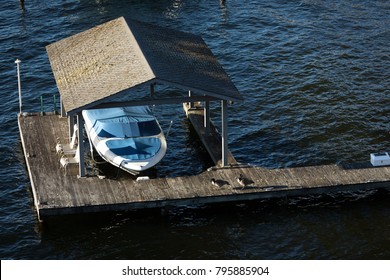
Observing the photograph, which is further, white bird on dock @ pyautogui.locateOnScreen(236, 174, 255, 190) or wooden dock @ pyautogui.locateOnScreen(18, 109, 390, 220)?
white bird on dock @ pyautogui.locateOnScreen(236, 174, 255, 190)

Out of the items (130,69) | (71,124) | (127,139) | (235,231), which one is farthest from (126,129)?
(235,231)

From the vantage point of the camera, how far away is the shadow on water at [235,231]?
43.2m

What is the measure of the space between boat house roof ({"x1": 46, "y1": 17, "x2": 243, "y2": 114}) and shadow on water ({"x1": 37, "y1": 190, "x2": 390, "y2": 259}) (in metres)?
5.70

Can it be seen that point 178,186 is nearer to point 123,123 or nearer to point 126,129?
point 126,129

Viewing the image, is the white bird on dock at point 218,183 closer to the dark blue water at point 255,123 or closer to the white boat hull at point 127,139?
the dark blue water at point 255,123

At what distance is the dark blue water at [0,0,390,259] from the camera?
4397 centimetres

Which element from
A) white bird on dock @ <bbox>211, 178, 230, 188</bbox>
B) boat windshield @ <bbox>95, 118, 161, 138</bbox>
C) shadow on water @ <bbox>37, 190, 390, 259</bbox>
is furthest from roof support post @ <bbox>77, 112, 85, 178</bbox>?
white bird on dock @ <bbox>211, 178, 230, 188</bbox>

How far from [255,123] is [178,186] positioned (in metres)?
10.8

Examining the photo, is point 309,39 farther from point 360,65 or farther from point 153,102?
point 153,102

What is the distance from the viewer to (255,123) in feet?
182

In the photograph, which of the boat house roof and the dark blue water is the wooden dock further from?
the boat house roof

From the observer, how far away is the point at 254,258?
42.9m

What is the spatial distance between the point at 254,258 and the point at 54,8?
36.5 meters

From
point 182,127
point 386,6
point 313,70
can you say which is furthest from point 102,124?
point 386,6
